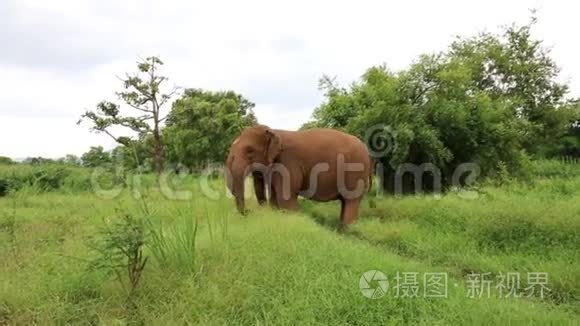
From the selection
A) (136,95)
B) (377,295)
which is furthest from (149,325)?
(136,95)

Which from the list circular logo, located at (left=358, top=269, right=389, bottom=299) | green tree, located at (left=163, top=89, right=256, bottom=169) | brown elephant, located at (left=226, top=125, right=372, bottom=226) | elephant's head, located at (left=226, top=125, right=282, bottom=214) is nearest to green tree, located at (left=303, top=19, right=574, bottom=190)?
brown elephant, located at (left=226, top=125, right=372, bottom=226)

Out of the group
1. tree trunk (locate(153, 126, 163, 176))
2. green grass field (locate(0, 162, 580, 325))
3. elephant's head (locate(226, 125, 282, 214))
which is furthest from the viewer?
tree trunk (locate(153, 126, 163, 176))

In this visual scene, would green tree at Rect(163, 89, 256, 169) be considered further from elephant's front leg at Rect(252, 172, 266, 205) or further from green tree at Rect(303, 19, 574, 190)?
elephant's front leg at Rect(252, 172, 266, 205)

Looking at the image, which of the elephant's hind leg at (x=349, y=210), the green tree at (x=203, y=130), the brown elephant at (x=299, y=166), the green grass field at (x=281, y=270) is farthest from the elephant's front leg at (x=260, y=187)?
the green tree at (x=203, y=130)

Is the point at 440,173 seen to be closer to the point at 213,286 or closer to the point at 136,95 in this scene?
the point at 213,286

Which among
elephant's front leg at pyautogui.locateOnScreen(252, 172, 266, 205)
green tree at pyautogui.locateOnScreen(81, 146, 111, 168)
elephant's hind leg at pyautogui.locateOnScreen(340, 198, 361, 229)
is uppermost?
green tree at pyautogui.locateOnScreen(81, 146, 111, 168)

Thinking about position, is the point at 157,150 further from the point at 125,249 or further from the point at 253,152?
the point at 125,249

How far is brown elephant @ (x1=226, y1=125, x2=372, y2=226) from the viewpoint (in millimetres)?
7172

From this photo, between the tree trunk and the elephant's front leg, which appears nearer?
the elephant's front leg

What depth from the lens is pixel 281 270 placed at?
4.07 m

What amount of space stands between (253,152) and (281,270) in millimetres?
3319

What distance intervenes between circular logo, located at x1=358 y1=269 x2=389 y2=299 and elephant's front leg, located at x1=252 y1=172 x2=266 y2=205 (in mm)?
3733

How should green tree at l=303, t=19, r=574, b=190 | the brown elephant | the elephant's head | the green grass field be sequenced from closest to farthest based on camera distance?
the green grass field → the elephant's head → the brown elephant → green tree at l=303, t=19, r=574, b=190

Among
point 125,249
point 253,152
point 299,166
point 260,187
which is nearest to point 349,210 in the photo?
point 299,166
